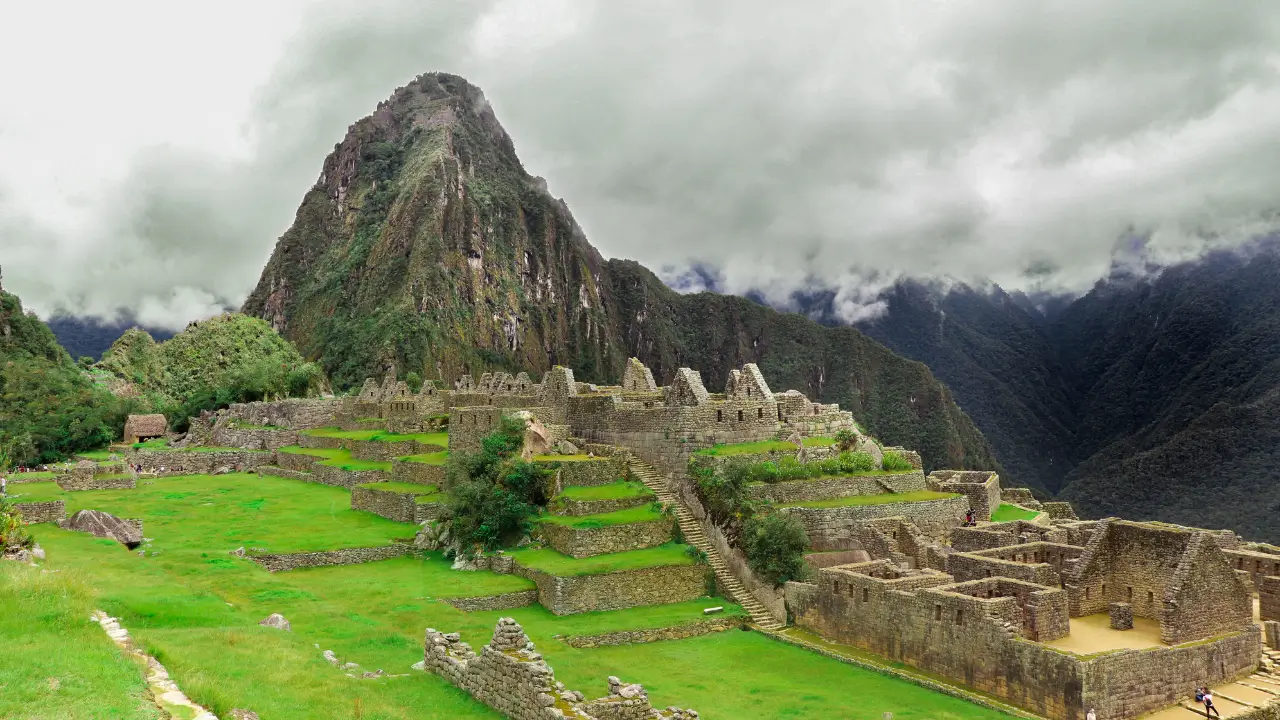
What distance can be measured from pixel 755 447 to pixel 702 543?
3730mm

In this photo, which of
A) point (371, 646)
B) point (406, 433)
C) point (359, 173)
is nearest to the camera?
point (371, 646)

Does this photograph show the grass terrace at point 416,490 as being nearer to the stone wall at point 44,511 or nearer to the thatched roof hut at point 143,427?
the stone wall at point 44,511

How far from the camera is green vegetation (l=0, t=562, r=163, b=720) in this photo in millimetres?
5914

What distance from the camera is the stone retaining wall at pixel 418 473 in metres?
25.8

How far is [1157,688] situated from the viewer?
12.8m

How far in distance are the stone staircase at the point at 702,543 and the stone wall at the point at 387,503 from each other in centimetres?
774

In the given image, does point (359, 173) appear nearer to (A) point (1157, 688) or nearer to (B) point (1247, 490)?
(B) point (1247, 490)

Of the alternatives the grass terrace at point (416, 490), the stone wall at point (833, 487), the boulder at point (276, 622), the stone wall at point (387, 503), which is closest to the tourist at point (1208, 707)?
the stone wall at point (833, 487)

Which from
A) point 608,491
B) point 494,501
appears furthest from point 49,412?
point 608,491

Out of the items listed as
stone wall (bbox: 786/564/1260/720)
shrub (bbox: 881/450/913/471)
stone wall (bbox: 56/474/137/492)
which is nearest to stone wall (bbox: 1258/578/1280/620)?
stone wall (bbox: 786/564/1260/720)

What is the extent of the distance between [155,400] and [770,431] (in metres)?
63.5

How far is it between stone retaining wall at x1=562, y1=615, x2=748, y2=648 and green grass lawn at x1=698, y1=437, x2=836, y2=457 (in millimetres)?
5085

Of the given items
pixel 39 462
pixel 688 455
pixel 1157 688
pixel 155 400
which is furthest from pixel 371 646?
pixel 155 400

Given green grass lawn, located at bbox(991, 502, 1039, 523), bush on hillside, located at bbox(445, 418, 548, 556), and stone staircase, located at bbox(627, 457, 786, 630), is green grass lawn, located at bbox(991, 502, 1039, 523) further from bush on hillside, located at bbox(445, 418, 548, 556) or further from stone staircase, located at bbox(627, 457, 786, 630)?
bush on hillside, located at bbox(445, 418, 548, 556)
